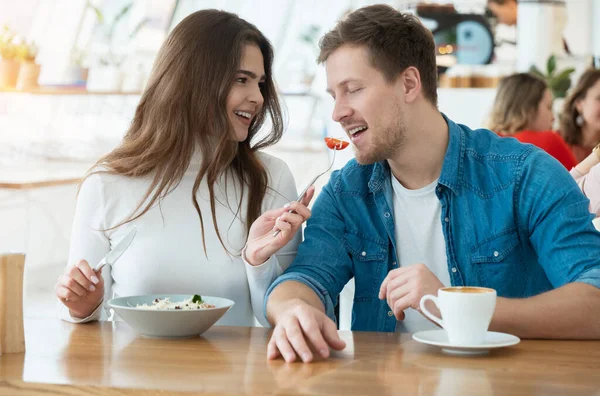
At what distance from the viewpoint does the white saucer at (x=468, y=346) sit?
1.28 metres

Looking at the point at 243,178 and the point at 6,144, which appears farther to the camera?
the point at 6,144

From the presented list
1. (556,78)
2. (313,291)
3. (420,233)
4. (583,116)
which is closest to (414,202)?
(420,233)

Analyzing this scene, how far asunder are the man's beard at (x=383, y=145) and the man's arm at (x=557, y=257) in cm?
29

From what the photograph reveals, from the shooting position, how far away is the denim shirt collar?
1811mm

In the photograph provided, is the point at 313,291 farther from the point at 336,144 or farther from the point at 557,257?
the point at 557,257

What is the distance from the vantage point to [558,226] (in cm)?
167

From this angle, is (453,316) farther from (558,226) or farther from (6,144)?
(6,144)

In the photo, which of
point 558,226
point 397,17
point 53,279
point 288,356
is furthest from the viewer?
point 53,279

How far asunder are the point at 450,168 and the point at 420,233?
160mm

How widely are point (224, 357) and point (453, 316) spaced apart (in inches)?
14.4

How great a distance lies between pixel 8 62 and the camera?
502 centimetres

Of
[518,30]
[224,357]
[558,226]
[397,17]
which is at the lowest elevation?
[224,357]

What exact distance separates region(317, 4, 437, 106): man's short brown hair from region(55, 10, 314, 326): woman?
0.28 m

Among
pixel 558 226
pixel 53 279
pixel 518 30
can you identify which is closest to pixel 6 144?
pixel 53 279
